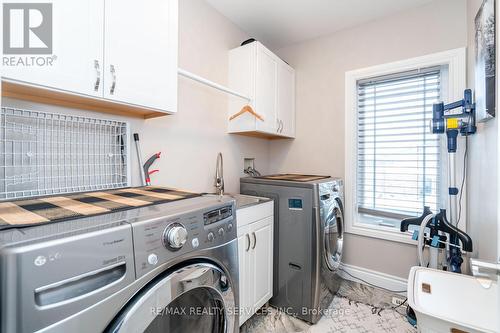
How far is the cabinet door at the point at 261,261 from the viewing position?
1.67 meters

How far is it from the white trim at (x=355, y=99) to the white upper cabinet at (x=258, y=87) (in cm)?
66

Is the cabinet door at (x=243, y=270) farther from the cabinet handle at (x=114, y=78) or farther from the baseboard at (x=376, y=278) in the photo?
the baseboard at (x=376, y=278)

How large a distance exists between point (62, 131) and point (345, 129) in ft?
7.34

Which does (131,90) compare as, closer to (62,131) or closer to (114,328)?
(62,131)

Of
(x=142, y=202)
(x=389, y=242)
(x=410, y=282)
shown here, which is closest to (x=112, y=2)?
(x=142, y=202)

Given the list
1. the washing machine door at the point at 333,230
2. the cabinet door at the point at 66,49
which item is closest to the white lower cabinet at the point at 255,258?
the washing machine door at the point at 333,230

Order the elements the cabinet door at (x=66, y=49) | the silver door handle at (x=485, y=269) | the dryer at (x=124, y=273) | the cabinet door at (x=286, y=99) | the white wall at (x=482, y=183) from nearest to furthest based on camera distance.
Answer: the dryer at (x=124, y=273) → the silver door handle at (x=485, y=269) → the cabinet door at (x=66, y=49) → the white wall at (x=482, y=183) → the cabinet door at (x=286, y=99)

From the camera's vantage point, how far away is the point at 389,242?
7.23 feet


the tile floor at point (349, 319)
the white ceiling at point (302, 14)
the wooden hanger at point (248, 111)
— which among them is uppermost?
the white ceiling at point (302, 14)

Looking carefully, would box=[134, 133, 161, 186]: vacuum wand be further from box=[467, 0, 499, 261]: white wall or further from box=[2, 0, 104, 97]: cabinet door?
box=[467, 0, 499, 261]: white wall

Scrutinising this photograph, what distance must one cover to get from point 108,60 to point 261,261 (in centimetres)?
155

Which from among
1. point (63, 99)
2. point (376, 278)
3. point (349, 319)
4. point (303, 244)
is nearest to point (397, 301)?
point (376, 278)

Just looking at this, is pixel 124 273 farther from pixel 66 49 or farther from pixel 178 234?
pixel 66 49

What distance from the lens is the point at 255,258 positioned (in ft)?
5.55
